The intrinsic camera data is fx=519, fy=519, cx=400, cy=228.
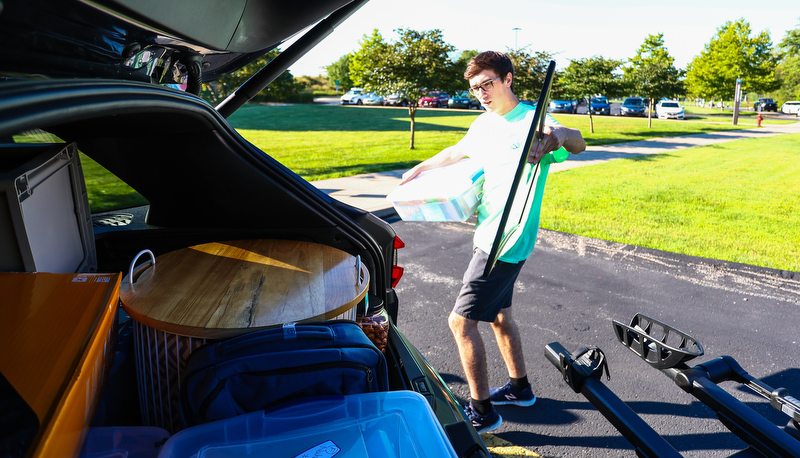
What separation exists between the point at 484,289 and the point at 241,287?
58.1 inches

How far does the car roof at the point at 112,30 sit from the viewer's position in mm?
857

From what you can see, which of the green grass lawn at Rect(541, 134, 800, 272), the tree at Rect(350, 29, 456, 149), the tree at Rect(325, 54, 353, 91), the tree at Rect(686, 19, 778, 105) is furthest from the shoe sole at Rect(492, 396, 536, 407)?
the tree at Rect(325, 54, 353, 91)

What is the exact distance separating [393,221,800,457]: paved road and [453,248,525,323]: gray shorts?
76 cm

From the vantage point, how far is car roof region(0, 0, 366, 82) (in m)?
0.86

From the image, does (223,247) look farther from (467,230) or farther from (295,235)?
(467,230)

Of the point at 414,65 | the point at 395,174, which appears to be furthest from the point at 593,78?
→ the point at 395,174

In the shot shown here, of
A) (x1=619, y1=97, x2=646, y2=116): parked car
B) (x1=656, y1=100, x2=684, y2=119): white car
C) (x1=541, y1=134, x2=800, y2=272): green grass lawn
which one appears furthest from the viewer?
(x1=619, y1=97, x2=646, y2=116): parked car

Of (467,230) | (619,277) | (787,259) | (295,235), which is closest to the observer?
(295,235)

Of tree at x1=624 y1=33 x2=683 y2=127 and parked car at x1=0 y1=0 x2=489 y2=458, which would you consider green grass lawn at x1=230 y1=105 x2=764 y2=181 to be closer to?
tree at x1=624 y1=33 x2=683 y2=127

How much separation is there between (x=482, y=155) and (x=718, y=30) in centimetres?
4697

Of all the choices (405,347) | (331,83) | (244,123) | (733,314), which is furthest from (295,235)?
(331,83)

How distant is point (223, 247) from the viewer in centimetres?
197

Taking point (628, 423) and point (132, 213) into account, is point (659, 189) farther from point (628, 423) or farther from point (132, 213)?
point (132, 213)

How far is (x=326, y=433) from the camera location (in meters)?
1.14
